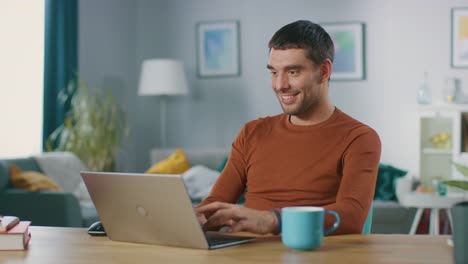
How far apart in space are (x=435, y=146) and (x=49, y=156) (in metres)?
3.15

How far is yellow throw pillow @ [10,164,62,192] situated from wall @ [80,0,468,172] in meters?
2.00

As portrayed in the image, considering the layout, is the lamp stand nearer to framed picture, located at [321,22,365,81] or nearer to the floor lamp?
the floor lamp

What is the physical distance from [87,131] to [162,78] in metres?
0.90

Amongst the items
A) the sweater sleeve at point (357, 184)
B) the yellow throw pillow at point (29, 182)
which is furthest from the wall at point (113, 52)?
the sweater sleeve at point (357, 184)

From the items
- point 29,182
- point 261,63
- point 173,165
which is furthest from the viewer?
point 261,63

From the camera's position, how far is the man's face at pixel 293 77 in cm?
210

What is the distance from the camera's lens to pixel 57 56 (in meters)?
5.91

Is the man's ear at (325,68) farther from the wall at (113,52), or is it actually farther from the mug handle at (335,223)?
the wall at (113,52)

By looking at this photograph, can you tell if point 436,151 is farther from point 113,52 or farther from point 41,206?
point 41,206

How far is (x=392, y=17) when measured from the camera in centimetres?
634

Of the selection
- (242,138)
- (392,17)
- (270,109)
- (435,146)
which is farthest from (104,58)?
(242,138)

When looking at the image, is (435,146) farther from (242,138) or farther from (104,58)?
(242,138)

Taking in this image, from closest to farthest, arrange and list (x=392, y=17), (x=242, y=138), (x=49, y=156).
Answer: (x=242, y=138) → (x=49, y=156) → (x=392, y=17)

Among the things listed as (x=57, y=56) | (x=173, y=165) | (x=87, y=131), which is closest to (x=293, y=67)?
(x=173, y=165)
